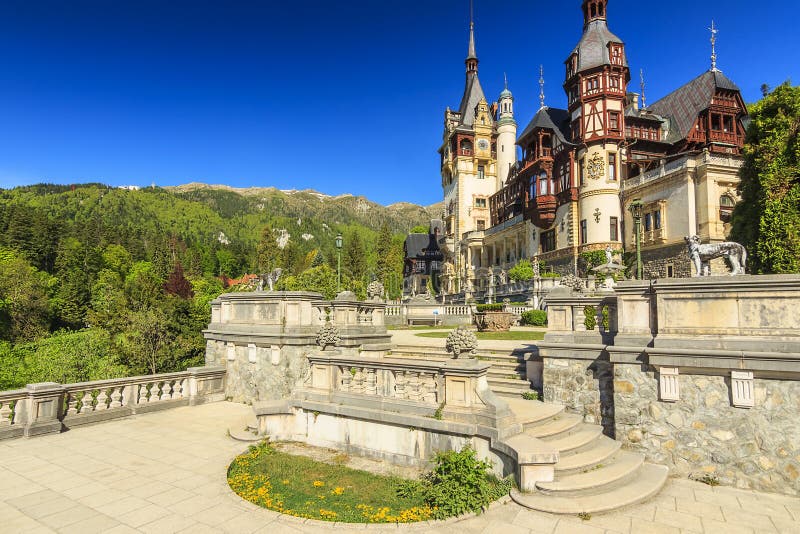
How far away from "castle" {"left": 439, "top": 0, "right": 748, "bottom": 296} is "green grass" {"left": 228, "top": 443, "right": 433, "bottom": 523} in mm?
32487

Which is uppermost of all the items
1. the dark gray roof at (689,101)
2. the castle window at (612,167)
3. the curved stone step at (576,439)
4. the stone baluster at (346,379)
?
the dark gray roof at (689,101)

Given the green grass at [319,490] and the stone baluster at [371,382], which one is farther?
the stone baluster at [371,382]

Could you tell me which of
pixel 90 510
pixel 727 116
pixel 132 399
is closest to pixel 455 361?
pixel 90 510

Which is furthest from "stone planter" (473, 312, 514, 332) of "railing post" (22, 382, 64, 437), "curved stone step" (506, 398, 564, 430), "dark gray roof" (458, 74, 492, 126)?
"dark gray roof" (458, 74, 492, 126)

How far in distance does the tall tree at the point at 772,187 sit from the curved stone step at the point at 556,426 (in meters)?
11.6

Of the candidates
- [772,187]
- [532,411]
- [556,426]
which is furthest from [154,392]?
[772,187]

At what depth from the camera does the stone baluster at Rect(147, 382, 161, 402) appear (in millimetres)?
13527

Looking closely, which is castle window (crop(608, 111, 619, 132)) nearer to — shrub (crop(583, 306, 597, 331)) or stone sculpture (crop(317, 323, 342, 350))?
shrub (crop(583, 306, 597, 331))

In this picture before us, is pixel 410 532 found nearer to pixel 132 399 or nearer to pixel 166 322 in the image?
pixel 132 399

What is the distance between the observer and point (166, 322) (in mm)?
25812

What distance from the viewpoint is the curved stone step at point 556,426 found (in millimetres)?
8281

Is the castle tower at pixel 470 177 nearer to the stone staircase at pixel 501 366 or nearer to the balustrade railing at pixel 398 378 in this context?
the stone staircase at pixel 501 366

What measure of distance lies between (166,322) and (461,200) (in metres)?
50.5

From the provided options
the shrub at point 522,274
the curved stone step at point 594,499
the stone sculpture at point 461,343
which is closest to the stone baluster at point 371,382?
the stone sculpture at point 461,343
